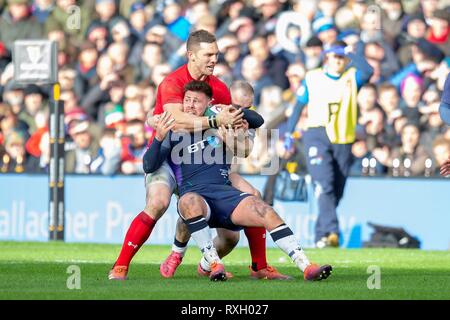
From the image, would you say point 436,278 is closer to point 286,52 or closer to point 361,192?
point 361,192

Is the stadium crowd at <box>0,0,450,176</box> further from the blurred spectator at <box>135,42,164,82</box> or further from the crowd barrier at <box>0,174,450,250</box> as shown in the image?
the crowd barrier at <box>0,174,450,250</box>

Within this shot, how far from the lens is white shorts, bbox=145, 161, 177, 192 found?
12344mm

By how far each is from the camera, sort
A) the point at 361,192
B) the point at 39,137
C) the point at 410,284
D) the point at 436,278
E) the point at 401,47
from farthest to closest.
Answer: the point at 39,137
the point at 401,47
the point at 361,192
the point at 436,278
the point at 410,284

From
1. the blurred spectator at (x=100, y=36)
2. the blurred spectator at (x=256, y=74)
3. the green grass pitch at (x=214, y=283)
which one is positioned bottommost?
the green grass pitch at (x=214, y=283)

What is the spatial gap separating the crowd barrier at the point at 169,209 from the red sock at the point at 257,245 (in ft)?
19.9

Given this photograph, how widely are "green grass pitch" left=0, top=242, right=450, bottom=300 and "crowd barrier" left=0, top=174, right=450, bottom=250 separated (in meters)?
0.89

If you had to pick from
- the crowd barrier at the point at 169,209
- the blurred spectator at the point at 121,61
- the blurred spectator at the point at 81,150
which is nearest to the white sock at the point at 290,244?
the crowd barrier at the point at 169,209

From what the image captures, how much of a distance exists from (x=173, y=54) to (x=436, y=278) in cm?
1028

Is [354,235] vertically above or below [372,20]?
below

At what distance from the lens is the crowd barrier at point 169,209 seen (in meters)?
18.1

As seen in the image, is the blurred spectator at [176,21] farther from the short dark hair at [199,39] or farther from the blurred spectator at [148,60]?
the short dark hair at [199,39]

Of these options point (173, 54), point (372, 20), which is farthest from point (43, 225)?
point (372, 20)

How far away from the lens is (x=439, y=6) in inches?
787

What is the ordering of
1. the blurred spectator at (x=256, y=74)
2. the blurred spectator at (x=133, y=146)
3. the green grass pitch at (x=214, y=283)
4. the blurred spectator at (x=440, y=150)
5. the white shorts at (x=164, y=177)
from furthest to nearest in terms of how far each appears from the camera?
the blurred spectator at (x=256, y=74)
the blurred spectator at (x=133, y=146)
the blurred spectator at (x=440, y=150)
the white shorts at (x=164, y=177)
the green grass pitch at (x=214, y=283)
